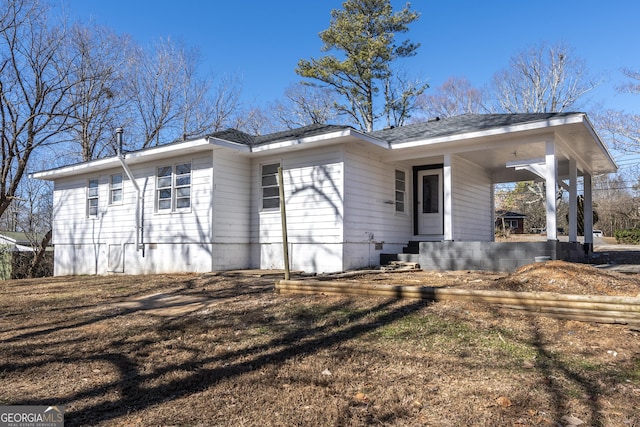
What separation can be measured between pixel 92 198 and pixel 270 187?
21.6 feet

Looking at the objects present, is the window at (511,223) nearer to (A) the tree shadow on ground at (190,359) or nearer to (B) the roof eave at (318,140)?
(B) the roof eave at (318,140)

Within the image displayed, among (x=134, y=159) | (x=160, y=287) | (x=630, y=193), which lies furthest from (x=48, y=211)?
(x=630, y=193)

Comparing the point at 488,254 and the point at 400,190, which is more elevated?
the point at 400,190

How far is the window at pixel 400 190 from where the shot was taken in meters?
12.1

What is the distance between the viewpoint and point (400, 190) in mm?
12203

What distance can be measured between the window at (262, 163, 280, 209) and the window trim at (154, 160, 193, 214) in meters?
1.80

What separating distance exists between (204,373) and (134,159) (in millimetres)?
9764

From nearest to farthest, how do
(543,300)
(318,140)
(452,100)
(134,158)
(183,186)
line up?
(543,300)
(318,140)
(183,186)
(134,158)
(452,100)

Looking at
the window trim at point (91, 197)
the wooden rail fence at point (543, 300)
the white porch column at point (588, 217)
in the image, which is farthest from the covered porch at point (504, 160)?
the window trim at point (91, 197)

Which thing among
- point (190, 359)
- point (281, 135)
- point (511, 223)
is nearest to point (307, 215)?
point (281, 135)

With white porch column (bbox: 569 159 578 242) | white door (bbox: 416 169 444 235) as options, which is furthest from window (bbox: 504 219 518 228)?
white door (bbox: 416 169 444 235)

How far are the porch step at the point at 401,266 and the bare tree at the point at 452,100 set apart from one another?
64.8 ft

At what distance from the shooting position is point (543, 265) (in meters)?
6.78

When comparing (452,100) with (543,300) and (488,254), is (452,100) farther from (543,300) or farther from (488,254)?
(543,300)
